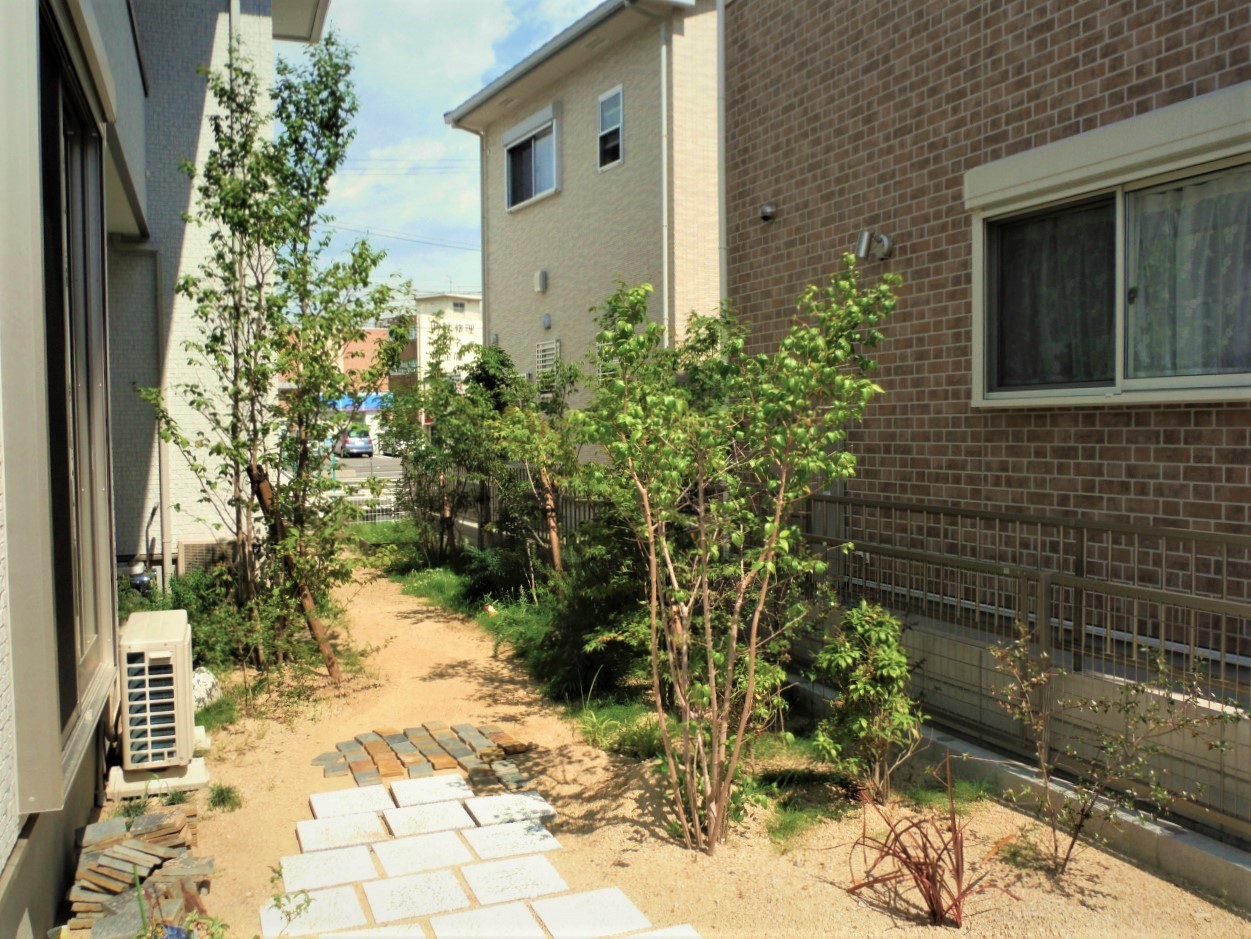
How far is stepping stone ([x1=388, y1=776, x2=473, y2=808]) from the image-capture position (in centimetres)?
518

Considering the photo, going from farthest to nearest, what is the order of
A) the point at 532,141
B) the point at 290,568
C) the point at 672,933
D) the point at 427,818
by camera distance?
the point at 532,141, the point at 290,568, the point at 427,818, the point at 672,933

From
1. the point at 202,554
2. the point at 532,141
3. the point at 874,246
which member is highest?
the point at 532,141

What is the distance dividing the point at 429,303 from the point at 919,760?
61.0m

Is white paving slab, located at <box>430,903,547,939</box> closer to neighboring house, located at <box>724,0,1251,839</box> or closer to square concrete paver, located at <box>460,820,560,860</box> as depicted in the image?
square concrete paver, located at <box>460,820,560,860</box>

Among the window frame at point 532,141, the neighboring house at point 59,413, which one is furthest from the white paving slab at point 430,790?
the window frame at point 532,141

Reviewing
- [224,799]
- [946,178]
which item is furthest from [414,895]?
[946,178]

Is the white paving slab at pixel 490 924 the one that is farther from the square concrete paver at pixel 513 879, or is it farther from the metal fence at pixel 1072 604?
the metal fence at pixel 1072 604

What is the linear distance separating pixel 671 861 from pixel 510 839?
0.79 metres

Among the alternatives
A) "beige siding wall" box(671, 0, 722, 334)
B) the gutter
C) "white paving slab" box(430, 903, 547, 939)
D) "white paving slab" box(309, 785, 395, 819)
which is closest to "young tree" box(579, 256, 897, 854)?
"white paving slab" box(430, 903, 547, 939)

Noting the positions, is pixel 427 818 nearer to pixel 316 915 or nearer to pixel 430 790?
pixel 430 790

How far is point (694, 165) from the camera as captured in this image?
13094mm

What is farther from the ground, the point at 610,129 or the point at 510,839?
the point at 610,129

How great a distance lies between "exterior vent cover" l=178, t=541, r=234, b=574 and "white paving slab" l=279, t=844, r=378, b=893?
17.6 ft

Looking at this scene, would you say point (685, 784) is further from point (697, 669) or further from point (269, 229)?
point (269, 229)
